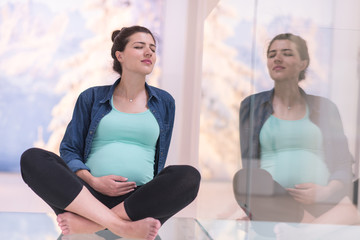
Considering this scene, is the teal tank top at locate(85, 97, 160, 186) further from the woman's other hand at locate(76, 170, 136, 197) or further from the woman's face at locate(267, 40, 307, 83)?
the woman's face at locate(267, 40, 307, 83)

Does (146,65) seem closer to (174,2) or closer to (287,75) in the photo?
(287,75)

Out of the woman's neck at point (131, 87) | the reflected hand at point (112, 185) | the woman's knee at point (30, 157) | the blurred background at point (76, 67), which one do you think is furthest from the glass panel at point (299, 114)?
the blurred background at point (76, 67)

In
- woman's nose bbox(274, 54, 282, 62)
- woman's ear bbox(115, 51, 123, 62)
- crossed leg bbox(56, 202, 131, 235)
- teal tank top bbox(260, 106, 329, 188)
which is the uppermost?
woman's ear bbox(115, 51, 123, 62)

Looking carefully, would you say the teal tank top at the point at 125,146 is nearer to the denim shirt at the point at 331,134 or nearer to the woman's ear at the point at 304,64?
the denim shirt at the point at 331,134

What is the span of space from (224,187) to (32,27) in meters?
1.73

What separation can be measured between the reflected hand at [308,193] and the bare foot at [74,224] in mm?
701

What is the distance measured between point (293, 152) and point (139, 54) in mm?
914

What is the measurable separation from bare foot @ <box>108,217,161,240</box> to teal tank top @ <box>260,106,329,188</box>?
1.43 feet

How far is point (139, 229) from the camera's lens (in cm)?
146

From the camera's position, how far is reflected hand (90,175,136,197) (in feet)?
5.32

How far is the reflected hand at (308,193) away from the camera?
3.68 ft

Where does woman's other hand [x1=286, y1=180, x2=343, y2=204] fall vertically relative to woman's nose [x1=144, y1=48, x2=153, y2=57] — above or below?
below

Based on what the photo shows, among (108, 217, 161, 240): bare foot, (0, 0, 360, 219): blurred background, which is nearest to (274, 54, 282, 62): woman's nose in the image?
(108, 217, 161, 240): bare foot

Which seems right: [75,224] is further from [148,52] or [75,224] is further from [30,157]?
[148,52]
